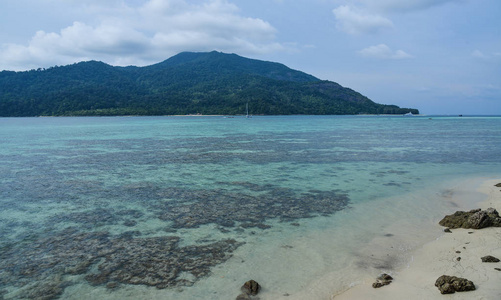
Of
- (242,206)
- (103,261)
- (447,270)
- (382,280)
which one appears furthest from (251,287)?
(242,206)

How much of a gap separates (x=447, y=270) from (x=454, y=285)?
1.22 metres

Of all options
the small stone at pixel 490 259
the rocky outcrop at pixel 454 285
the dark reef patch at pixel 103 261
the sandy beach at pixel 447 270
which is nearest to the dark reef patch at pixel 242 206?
the dark reef patch at pixel 103 261

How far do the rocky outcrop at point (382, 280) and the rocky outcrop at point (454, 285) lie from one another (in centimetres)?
92

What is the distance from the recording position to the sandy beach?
6109 mm

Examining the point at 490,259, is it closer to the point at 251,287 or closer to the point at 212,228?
the point at 251,287

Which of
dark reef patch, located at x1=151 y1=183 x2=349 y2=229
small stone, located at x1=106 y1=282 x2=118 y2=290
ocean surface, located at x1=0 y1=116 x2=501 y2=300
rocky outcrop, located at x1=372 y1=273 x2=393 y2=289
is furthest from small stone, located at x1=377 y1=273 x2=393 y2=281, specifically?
small stone, located at x1=106 y1=282 x2=118 y2=290

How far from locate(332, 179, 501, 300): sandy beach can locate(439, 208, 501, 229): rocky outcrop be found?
0.22m

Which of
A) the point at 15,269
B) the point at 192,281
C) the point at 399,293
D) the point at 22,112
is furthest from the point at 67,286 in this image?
the point at 22,112

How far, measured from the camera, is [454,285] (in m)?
6.03

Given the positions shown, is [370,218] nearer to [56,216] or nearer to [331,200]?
[331,200]

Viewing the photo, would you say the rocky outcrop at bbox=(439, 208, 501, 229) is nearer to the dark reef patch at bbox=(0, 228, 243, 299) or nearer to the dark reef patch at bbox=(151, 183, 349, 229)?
the dark reef patch at bbox=(151, 183, 349, 229)

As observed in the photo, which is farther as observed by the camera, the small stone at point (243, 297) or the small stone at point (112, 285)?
the small stone at point (112, 285)

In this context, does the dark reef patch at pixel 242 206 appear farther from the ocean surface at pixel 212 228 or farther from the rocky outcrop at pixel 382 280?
the rocky outcrop at pixel 382 280

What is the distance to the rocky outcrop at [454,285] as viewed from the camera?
598cm
